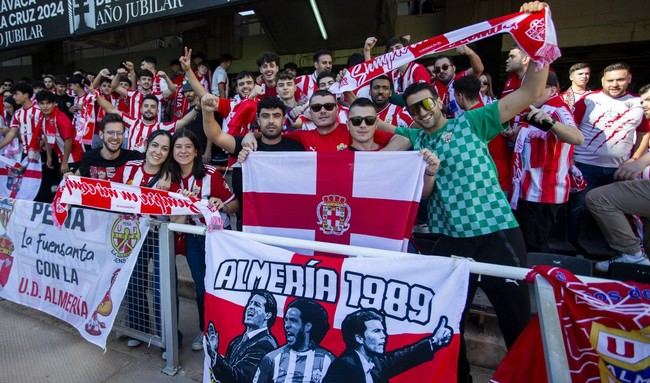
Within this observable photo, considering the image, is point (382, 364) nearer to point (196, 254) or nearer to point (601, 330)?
point (601, 330)

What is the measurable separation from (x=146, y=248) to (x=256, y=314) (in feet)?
4.18

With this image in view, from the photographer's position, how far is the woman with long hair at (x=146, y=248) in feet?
9.89

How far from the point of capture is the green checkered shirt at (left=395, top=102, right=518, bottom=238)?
87.6 inches

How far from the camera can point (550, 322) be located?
5.37 feet

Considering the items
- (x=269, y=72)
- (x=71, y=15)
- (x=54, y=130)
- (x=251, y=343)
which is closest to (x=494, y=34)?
(x=251, y=343)

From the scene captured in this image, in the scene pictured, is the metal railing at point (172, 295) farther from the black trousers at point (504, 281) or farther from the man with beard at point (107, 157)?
the man with beard at point (107, 157)

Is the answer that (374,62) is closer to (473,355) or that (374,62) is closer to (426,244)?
(426,244)

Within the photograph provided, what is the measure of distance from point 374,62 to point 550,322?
197cm

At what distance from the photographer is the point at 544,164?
11.2 feet

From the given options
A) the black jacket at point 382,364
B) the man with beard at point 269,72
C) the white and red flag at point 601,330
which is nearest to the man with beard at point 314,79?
the man with beard at point 269,72

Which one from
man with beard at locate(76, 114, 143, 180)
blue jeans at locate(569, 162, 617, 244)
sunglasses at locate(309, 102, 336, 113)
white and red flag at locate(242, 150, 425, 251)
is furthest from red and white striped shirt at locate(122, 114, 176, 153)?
blue jeans at locate(569, 162, 617, 244)

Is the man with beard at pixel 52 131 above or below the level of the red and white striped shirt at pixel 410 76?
below

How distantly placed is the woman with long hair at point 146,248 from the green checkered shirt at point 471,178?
2.03 m

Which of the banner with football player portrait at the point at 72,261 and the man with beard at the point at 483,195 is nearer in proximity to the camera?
the man with beard at the point at 483,195
